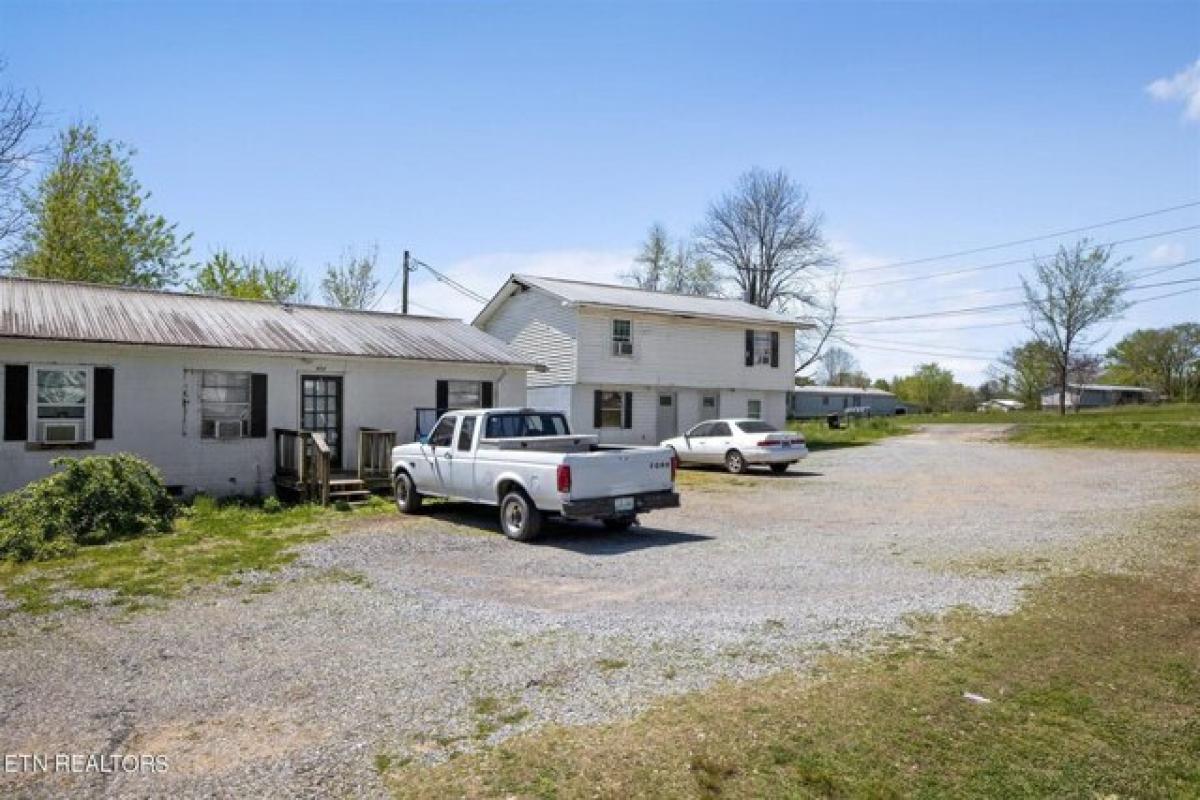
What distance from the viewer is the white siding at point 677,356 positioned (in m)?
27.2

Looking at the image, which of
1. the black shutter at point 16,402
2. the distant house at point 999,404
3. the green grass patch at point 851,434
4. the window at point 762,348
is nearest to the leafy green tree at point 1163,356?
the distant house at point 999,404

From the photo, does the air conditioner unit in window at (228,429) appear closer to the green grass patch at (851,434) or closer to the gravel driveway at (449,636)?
the gravel driveway at (449,636)

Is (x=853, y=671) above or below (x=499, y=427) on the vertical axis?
below

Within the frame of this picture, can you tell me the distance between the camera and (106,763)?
4.38 meters

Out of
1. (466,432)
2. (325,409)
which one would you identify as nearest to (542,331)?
(325,409)

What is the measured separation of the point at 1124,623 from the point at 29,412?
16751 millimetres

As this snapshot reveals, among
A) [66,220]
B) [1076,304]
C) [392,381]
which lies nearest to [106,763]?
[392,381]

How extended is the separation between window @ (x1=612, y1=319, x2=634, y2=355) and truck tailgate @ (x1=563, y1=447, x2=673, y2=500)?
52.2 feet

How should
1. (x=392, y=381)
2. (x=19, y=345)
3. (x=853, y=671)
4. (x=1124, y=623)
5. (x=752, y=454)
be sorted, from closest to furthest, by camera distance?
1. (x=853, y=671)
2. (x=1124, y=623)
3. (x=19, y=345)
4. (x=392, y=381)
5. (x=752, y=454)

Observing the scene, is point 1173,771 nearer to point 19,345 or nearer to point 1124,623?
point 1124,623

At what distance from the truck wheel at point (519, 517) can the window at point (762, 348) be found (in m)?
→ 21.7

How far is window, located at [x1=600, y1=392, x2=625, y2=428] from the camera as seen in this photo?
27828 mm

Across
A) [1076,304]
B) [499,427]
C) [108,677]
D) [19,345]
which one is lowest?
[108,677]

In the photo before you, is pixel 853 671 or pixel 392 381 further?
pixel 392 381
